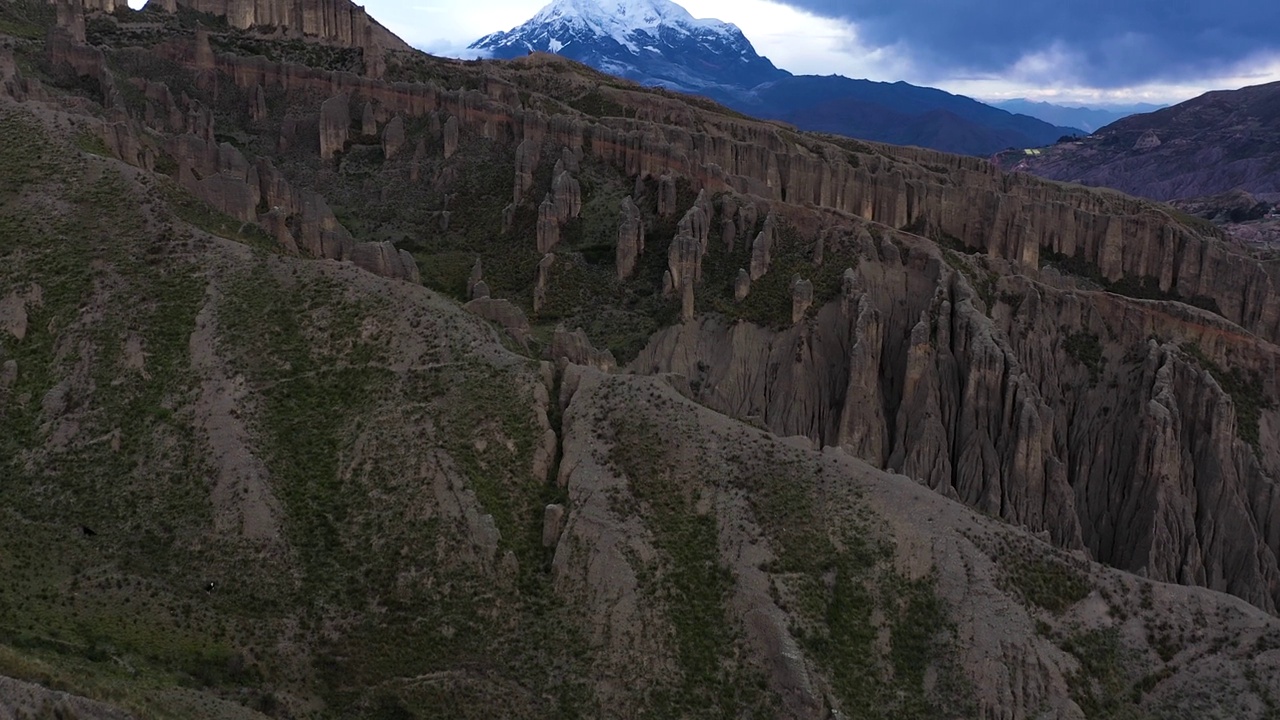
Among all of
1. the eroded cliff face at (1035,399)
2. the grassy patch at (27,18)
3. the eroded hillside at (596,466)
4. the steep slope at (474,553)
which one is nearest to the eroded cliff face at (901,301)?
the eroded cliff face at (1035,399)

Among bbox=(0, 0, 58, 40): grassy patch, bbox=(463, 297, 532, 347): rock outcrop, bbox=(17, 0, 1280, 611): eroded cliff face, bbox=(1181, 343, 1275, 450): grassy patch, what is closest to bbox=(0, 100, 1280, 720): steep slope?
bbox=(463, 297, 532, 347): rock outcrop

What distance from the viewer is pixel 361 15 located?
122 meters

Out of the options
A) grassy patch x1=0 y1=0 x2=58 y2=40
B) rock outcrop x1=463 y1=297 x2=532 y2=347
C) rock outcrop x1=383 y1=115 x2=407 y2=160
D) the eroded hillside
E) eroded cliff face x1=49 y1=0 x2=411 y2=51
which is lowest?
the eroded hillside

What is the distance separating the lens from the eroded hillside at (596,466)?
40.4m

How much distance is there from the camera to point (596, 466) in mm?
46469

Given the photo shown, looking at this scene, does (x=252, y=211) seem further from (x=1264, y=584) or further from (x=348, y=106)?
(x=1264, y=584)

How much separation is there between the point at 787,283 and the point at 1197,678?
37211 millimetres

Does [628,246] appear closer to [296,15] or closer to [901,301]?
[901,301]

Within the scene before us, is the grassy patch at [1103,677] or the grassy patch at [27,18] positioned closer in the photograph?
the grassy patch at [1103,677]

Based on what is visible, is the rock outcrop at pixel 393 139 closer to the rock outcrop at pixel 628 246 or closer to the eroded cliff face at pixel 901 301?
the eroded cliff face at pixel 901 301

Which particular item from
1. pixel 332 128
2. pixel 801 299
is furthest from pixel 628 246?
pixel 332 128

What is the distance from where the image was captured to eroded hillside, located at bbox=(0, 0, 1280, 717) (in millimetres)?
40438

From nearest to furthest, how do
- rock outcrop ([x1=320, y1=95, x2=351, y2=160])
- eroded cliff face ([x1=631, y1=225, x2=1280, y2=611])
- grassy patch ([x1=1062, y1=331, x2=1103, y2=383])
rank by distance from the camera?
eroded cliff face ([x1=631, y1=225, x2=1280, y2=611])
grassy patch ([x1=1062, y1=331, x2=1103, y2=383])
rock outcrop ([x1=320, y1=95, x2=351, y2=160])

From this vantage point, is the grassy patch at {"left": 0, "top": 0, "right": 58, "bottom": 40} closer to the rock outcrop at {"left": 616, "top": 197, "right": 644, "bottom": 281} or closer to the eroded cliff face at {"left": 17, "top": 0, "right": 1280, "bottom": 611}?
the eroded cliff face at {"left": 17, "top": 0, "right": 1280, "bottom": 611}
